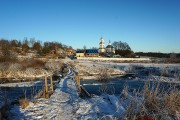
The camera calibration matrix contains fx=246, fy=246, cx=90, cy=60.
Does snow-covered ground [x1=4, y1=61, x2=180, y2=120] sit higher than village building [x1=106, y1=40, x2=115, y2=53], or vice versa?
village building [x1=106, y1=40, x2=115, y2=53]

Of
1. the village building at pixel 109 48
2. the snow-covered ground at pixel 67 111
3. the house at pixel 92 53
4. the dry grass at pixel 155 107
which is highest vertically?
the village building at pixel 109 48

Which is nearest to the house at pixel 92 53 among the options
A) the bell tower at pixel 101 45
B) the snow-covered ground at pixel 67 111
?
the bell tower at pixel 101 45

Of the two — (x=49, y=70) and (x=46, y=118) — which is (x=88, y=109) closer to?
(x=46, y=118)

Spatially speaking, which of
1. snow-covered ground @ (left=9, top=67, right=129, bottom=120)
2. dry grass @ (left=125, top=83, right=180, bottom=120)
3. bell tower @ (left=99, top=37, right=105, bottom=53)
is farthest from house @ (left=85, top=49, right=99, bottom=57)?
dry grass @ (left=125, top=83, right=180, bottom=120)

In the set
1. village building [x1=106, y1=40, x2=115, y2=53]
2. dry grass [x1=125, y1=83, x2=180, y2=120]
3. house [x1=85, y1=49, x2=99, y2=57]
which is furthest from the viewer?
village building [x1=106, y1=40, x2=115, y2=53]

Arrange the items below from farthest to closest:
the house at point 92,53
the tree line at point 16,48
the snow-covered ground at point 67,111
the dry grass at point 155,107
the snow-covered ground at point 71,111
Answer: the house at point 92,53
the tree line at point 16,48
the snow-covered ground at point 67,111
the snow-covered ground at point 71,111
the dry grass at point 155,107

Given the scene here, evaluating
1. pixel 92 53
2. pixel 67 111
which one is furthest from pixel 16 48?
pixel 67 111

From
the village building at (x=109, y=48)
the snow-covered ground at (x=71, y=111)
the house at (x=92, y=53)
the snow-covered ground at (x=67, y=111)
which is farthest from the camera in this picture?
the village building at (x=109, y=48)

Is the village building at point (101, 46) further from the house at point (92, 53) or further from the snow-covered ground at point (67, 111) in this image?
the snow-covered ground at point (67, 111)

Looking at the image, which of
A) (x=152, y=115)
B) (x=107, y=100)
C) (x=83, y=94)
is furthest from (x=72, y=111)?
(x=83, y=94)

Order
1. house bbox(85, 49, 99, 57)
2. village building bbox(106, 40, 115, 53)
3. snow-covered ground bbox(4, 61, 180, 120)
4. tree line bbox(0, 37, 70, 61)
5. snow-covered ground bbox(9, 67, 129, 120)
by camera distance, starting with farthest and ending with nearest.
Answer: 1. village building bbox(106, 40, 115, 53)
2. house bbox(85, 49, 99, 57)
3. tree line bbox(0, 37, 70, 61)
4. snow-covered ground bbox(9, 67, 129, 120)
5. snow-covered ground bbox(4, 61, 180, 120)

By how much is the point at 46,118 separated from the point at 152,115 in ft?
12.7

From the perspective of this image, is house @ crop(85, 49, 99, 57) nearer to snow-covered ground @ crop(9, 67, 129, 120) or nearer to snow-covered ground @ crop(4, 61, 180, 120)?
snow-covered ground @ crop(4, 61, 180, 120)

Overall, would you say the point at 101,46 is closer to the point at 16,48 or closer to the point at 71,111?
the point at 16,48
